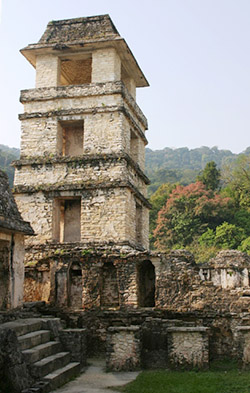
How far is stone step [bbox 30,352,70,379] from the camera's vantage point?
8250 millimetres

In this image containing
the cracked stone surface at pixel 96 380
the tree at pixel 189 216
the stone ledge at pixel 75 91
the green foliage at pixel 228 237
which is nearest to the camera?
the cracked stone surface at pixel 96 380

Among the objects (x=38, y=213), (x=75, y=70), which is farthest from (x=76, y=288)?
(x=75, y=70)

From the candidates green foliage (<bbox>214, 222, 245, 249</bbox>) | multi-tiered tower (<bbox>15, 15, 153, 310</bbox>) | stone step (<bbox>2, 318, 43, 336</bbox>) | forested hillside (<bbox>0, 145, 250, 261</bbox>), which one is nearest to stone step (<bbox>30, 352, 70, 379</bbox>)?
stone step (<bbox>2, 318, 43, 336</bbox>)

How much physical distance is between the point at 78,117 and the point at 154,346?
9104mm

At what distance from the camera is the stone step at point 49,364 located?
27.1ft

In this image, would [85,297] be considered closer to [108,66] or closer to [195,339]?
[195,339]

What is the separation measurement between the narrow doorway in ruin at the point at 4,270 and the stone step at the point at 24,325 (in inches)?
46.4

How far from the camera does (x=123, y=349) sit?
33.2ft

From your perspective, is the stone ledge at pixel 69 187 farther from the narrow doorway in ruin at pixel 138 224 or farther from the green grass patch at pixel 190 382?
the green grass patch at pixel 190 382

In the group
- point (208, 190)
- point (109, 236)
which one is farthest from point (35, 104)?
point (208, 190)

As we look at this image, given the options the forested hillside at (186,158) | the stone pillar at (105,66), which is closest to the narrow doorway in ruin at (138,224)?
the stone pillar at (105,66)

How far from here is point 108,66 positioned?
16844 mm

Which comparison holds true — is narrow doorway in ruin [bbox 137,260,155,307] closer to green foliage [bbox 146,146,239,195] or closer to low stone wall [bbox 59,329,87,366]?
low stone wall [bbox 59,329,87,366]

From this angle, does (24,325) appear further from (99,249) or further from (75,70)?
(75,70)
